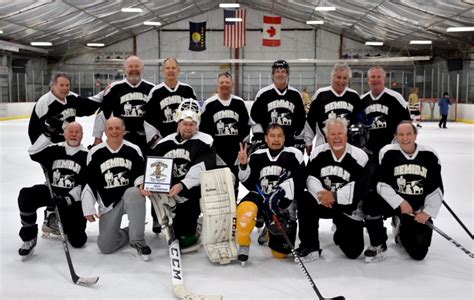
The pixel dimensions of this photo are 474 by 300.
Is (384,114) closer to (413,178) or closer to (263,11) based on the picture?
(413,178)

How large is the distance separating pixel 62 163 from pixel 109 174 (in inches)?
16.7

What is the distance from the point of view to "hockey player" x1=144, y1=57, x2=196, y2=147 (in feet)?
14.0

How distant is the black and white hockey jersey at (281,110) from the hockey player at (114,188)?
3.61ft

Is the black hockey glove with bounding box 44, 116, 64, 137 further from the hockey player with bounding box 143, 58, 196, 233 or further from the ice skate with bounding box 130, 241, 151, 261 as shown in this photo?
the ice skate with bounding box 130, 241, 151, 261

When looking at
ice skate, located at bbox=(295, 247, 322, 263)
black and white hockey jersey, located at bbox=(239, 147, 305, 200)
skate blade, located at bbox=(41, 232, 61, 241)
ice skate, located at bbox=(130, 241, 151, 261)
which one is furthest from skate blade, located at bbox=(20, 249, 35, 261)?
ice skate, located at bbox=(295, 247, 322, 263)

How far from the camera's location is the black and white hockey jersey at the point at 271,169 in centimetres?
370

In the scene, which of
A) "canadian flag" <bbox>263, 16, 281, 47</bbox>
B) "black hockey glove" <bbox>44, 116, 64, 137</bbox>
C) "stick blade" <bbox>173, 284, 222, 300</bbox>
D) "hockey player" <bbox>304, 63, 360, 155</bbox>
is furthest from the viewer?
"canadian flag" <bbox>263, 16, 281, 47</bbox>

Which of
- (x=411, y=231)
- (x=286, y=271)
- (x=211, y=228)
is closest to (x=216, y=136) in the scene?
(x=211, y=228)

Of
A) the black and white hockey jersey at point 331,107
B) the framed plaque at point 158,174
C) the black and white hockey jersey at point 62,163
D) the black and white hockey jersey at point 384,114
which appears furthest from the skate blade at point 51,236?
the black and white hockey jersey at point 384,114

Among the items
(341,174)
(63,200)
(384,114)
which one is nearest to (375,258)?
(341,174)

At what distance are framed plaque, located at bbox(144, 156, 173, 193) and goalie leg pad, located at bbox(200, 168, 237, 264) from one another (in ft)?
0.85

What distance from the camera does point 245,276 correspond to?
331 cm

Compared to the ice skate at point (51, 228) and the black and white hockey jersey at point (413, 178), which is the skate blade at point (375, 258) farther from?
the ice skate at point (51, 228)

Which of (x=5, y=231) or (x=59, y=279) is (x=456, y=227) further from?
(x=5, y=231)
